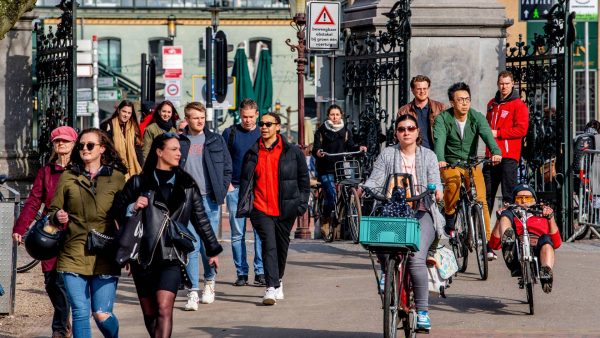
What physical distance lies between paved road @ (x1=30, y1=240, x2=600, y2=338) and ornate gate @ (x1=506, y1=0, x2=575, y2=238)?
2.63m

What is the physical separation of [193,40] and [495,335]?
61.0 metres

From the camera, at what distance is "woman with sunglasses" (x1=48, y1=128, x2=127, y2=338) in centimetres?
891

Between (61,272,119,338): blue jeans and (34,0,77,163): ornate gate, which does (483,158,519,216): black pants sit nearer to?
(34,0,77,163): ornate gate

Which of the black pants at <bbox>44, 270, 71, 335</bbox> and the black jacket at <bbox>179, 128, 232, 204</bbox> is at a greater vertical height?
the black jacket at <bbox>179, 128, 232, 204</bbox>

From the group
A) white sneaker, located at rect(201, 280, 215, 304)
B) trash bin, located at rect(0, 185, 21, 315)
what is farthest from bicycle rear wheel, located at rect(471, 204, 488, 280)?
trash bin, located at rect(0, 185, 21, 315)

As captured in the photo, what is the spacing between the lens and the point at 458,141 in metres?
13.9

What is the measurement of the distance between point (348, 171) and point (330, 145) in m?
0.70

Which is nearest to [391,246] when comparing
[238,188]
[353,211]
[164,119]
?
[238,188]

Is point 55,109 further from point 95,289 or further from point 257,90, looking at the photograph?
point 257,90

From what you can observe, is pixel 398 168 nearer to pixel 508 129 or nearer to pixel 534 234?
pixel 534 234

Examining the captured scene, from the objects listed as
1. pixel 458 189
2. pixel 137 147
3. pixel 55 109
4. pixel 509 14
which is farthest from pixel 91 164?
pixel 509 14

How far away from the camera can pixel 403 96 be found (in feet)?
53.8

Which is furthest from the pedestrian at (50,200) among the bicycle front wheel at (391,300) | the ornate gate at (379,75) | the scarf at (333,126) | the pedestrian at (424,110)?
the scarf at (333,126)

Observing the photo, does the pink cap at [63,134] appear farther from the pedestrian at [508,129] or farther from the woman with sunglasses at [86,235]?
the pedestrian at [508,129]
